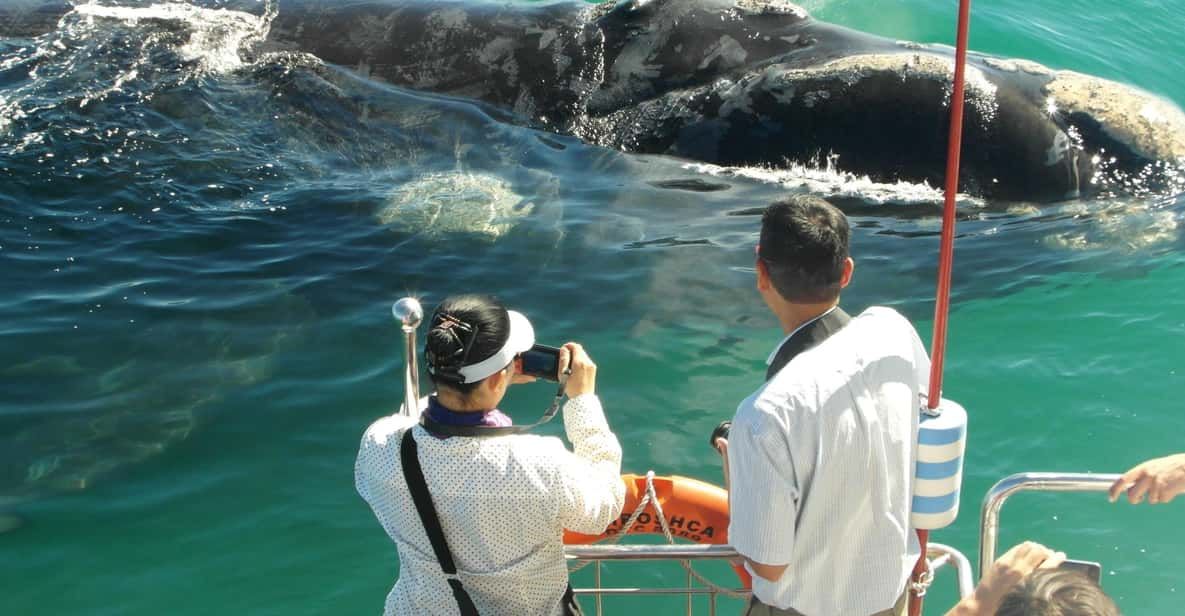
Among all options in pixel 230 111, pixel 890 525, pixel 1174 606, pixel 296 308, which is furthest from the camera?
pixel 230 111

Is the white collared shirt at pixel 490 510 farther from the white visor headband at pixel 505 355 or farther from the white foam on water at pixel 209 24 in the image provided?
the white foam on water at pixel 209 24

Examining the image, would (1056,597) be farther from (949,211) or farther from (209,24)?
(209,24)

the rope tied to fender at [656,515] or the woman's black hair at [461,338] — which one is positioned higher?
the woman's black hair at [461,338]

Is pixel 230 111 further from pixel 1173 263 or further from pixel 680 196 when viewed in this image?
pixel 1173 263

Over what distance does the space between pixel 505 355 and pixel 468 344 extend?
121mm

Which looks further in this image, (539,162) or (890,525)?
(539,162)

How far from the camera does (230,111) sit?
31.8ft

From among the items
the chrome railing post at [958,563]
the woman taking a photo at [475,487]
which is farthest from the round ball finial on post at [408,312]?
the chrome railing post at [958,563]

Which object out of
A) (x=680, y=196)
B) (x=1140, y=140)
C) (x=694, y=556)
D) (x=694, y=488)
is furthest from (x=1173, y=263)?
(x=694, y=556)

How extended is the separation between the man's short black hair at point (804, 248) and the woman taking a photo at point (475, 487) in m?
0.70

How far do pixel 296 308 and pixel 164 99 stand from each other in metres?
3.20

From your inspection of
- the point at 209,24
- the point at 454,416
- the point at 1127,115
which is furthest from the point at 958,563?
the point at 209,24

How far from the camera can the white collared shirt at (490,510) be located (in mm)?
3160

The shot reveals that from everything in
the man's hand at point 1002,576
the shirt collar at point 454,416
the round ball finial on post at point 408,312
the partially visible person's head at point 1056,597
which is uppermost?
the round ball finial on post at point 408,312
